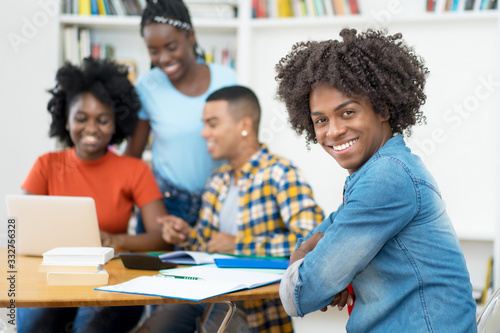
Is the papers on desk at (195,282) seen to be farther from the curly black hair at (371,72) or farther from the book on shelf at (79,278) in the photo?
the curly black hair at (371,72)

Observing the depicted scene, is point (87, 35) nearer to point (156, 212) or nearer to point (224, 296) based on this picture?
point (156, 212)

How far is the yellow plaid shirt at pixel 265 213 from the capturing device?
181 cm

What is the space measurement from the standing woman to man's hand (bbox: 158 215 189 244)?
51cm

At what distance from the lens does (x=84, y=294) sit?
1169 millimetres

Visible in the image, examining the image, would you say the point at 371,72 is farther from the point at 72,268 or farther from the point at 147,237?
the point at 147,237

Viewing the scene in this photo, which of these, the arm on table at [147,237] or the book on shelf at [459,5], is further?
the book on shelf at [459,5]

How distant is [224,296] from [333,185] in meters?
2.30

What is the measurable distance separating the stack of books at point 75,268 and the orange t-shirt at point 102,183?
2.93ft

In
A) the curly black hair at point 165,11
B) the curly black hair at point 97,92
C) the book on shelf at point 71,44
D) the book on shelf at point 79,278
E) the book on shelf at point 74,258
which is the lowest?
the book on shelf at point 79,278

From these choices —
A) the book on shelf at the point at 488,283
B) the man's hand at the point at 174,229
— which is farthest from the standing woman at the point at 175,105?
the book on shelf at the point at 488,283

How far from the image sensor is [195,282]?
50.1 inches

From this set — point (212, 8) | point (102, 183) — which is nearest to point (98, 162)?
point (102, 183)

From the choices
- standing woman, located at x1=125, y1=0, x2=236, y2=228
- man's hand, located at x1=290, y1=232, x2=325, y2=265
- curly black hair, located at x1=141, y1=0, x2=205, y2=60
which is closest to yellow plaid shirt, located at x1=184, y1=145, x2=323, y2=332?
standing woman, located at x1=125, y1=0, x2=236, y2=228

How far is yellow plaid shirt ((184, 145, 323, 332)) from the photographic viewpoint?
1807 mm
